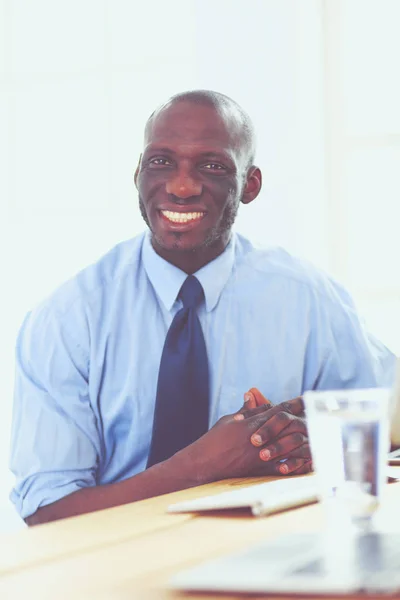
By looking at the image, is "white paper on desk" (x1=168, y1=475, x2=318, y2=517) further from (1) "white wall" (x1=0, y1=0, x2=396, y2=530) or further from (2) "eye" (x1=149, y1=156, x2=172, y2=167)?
(1) "white wall" (x1=0, y1=0, x2=396, y2=530)

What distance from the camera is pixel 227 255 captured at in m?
2.08

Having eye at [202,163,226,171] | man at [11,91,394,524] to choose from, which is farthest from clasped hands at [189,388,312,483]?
eye at [202,163,226,171]

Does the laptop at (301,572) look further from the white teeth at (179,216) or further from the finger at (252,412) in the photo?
the white teeth at (179,216)

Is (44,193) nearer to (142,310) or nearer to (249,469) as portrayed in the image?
(142,310)

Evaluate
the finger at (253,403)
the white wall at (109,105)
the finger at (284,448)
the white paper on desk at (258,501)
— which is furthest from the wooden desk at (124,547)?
the white wall at (109,105)

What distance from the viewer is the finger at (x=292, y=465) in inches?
60.2

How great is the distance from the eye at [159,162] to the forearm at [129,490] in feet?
2.18

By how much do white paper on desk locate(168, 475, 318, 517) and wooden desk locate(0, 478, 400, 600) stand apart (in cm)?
1

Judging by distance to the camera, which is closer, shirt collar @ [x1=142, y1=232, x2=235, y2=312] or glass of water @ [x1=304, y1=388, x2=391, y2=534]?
glass of water @ [x1=304, y1=388, x2=391, y2=534]

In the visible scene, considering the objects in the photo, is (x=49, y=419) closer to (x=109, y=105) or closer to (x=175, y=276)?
(x=175, y=276)

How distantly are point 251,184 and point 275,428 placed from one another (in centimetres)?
83

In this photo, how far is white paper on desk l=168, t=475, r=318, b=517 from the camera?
1095 millimetres

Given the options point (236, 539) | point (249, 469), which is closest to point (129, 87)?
point (249, 469)

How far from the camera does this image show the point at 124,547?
3.02 ft
